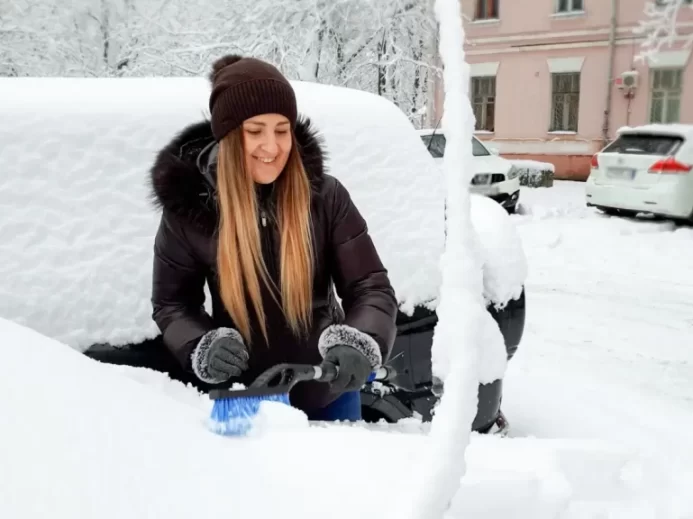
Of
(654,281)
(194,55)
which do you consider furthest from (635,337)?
(194,55)

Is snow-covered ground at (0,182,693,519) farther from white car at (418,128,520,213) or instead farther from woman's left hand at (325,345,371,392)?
white car at (418,128,520,213)

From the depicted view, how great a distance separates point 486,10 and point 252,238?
19.2m

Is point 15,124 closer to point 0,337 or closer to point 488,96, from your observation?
point 0,337

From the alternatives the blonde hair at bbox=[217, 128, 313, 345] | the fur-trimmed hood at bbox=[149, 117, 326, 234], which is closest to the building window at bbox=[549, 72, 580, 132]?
the fur-trimmed hood at bbox=[149, 117, 326, 234]

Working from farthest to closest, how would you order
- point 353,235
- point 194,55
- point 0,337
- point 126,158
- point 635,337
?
point 194,55
point 635,337
point 126,158
point 353,235
point 0,337

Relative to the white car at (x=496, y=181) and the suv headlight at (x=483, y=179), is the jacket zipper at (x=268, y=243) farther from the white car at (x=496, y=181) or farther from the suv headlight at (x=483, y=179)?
the suv headlight at (x=483, y=179)

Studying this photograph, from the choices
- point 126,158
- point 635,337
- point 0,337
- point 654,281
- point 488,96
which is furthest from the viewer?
point 488,96

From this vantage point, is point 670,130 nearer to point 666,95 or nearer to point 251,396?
point 666,95

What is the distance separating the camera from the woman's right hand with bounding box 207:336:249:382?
166cm

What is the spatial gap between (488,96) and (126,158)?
18440mm

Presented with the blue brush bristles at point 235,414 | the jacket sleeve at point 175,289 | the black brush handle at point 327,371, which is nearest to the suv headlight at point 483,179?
the jacket sleeve at point 175,289

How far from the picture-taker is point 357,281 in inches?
73.6

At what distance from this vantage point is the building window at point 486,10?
19.0m

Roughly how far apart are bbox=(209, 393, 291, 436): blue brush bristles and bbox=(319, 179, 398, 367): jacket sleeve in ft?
Result: 1.59
